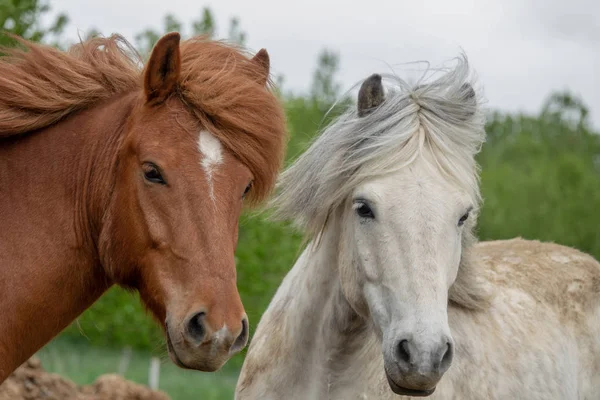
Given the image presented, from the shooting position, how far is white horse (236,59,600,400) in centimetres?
380

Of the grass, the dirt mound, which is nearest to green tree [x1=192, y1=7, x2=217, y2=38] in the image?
the grass

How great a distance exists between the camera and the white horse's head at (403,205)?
369 cm

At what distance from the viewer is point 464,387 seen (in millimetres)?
4402

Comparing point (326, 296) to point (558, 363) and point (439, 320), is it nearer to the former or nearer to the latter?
point (439, 320)

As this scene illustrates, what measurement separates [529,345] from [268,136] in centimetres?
231

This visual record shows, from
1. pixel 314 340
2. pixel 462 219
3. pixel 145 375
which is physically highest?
pixel 462 219

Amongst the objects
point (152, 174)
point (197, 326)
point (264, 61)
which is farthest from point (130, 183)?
point (264, 61)

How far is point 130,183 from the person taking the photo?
353 centimetres

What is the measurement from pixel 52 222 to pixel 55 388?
11.2 feet

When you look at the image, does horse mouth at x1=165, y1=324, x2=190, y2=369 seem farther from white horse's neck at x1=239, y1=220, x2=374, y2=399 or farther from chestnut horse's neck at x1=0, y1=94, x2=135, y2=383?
white horse's neck at x1=239, y1=220, x2=374, y2=399

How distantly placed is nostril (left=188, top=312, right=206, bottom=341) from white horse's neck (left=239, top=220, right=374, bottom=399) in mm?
1314

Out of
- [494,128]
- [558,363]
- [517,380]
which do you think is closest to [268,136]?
[517,380]

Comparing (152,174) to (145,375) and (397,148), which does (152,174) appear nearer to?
(397,148)

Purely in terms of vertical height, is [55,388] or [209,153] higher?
[209,153]
